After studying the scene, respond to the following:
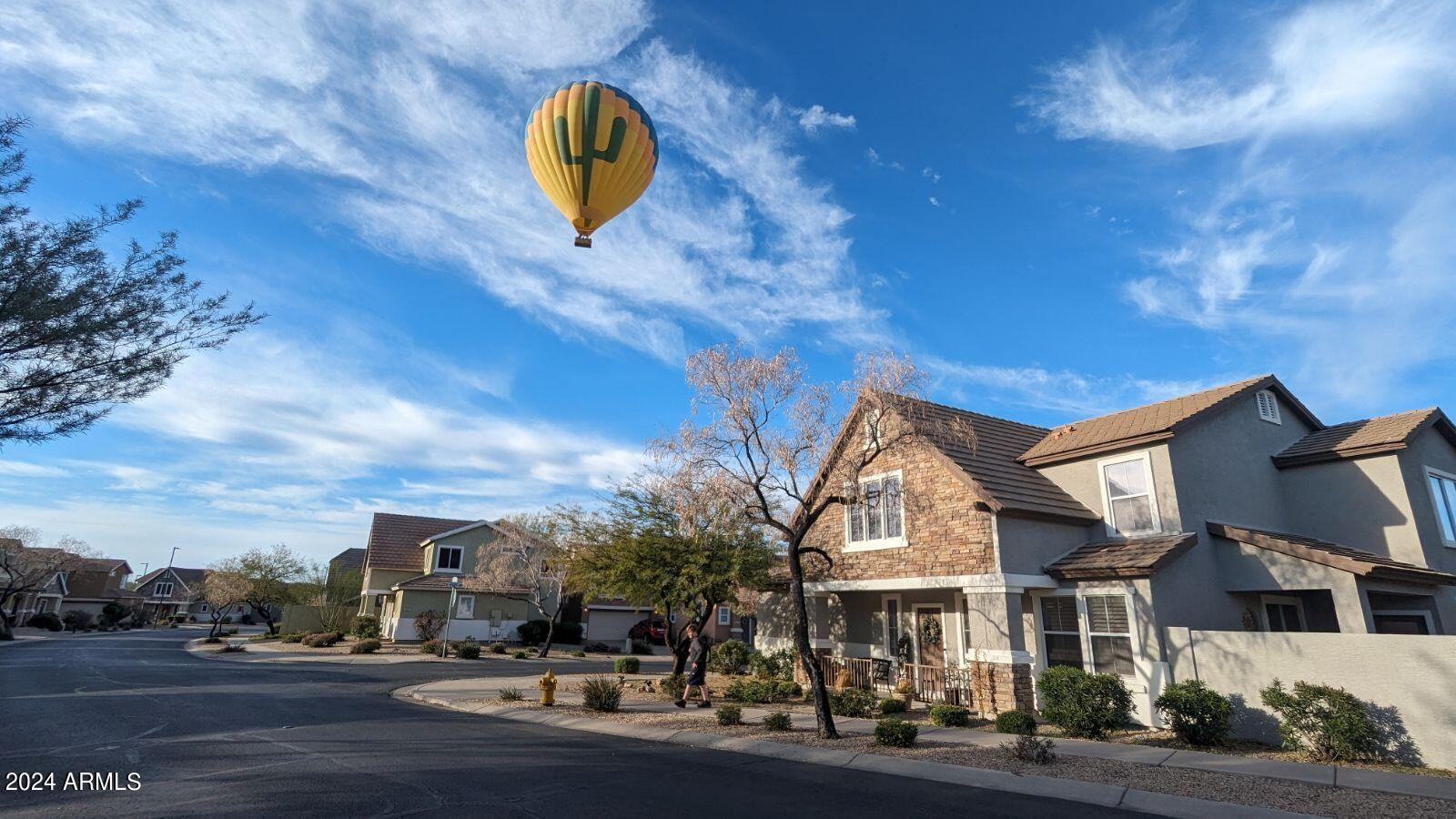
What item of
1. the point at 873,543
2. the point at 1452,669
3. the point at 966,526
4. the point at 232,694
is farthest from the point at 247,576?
the point at 1452,669

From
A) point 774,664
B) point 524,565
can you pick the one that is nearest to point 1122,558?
point 774,664

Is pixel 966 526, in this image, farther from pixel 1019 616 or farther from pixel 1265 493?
pixel 1265 493

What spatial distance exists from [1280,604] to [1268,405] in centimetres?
584

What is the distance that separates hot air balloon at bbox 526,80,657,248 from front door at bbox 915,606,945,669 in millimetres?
13168

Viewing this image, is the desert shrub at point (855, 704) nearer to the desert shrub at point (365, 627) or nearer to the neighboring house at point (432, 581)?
the neighboring house at point (432, 581)

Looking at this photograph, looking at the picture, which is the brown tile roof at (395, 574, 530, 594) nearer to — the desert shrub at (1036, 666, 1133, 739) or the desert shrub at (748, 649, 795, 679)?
the desert shrub at (748, 649, 795, 679)

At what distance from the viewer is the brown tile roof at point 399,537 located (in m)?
44.0

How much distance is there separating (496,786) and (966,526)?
12.1 meters

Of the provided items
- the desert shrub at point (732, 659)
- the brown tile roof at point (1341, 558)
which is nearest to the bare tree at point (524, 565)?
the desert shrub at point (732, 659)

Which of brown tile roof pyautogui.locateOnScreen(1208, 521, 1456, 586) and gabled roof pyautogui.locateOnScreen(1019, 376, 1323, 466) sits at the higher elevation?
gabled roof pyautogui.locateOnScreen(1019, 376, 1323, 466)

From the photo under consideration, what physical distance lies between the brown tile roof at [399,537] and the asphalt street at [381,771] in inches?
1124

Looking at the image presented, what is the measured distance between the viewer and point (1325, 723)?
11.1 metres

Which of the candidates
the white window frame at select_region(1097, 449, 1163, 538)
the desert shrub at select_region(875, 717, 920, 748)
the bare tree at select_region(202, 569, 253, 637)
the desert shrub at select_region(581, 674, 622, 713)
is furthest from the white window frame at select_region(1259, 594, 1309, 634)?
the bare tree at select_region(202, 569, 253, 637)

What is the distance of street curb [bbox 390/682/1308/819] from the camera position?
330 inches
